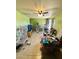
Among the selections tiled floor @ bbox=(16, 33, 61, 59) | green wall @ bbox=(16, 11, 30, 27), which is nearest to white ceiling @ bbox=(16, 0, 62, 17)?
green wall @ bbox=(16, 11, 30, 27)

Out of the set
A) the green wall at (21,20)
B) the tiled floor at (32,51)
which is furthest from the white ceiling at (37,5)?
the tiled floor at (32,51)

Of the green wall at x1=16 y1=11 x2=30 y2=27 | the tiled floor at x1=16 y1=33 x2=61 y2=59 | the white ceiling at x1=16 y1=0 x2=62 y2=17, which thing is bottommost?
the tiled floor at x1=16 y1=33 x2=61 y2=59

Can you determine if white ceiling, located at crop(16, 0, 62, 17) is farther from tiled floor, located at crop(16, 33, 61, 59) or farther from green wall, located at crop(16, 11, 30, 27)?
tiled floor, located at crop(16, 33, 61, 59)

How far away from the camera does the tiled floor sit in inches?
39.3

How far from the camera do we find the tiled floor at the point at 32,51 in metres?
1.00

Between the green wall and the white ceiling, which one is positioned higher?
the white ceiling

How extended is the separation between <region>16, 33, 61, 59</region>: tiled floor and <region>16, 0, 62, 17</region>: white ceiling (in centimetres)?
21

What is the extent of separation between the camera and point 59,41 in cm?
100

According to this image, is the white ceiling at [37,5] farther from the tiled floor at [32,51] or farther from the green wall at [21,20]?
the tiled floor at [32,51]

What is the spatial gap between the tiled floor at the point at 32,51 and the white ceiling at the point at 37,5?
8.2 inches

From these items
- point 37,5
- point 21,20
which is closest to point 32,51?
point 21,20
